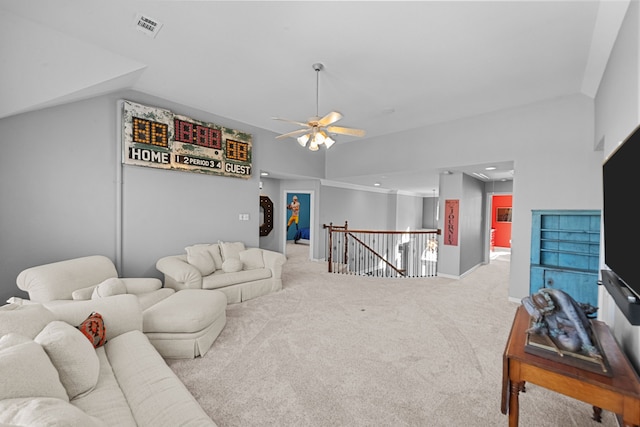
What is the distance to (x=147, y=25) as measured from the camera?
2.54 metres

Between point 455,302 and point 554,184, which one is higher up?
point 554,184

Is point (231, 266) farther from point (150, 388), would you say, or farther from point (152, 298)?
point (150, 388)

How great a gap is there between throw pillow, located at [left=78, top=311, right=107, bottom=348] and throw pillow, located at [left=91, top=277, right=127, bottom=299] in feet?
3.01

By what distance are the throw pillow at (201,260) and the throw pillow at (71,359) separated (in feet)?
8.09

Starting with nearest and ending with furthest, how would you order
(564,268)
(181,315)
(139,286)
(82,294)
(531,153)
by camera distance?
(181,315)
(82,294)
(139,286)
(564,268)
(531,153)

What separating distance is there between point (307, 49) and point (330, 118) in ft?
2.42

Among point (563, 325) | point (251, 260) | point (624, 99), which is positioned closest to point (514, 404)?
point (563, 325)

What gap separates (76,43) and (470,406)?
4.99 metres

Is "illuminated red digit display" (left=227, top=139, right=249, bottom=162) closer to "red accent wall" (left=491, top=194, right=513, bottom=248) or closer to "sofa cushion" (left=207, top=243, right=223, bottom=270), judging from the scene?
"sofa cushion" (left=207, top=243, right=223, bottom=270)

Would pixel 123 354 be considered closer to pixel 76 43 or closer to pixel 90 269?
pixel 90 269

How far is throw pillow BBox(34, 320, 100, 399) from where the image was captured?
1381mm

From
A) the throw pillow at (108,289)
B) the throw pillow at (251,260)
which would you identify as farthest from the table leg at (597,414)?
the throw pillow at (108,289)

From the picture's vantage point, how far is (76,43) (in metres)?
2.85

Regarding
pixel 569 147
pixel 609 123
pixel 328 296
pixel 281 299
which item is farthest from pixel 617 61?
pixel 281 299
